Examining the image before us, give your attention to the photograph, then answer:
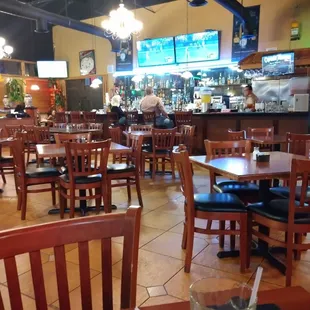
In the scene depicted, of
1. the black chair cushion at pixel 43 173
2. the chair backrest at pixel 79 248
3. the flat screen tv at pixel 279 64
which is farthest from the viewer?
the flat screen tv at pixel 279 64

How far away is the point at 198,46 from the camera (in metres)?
10.1

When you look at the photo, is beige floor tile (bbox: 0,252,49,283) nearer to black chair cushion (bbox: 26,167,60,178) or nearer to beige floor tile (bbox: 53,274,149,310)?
beige floor tile (bbox: 53,274,149,310)

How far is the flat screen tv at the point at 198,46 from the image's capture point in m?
9.91

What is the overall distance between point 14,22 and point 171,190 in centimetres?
1123

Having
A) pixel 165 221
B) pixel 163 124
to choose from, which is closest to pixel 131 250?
pixel 165 221

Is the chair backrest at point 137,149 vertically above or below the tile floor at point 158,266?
above

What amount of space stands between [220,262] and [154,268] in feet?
1.91

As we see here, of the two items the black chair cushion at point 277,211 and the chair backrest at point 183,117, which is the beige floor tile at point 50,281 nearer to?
the black chair cushion at point 277,211

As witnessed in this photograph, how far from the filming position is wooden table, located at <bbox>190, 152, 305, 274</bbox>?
2445 millimetres

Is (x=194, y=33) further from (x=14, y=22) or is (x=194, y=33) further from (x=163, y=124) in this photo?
(x=14, y=22)

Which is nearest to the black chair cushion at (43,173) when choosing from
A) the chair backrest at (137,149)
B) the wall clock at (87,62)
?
the chair backrest at (137,149)

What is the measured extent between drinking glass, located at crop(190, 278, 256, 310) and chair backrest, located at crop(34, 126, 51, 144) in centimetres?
607

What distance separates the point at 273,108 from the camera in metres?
7.50

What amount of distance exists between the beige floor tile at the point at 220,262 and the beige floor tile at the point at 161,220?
0.72 m
